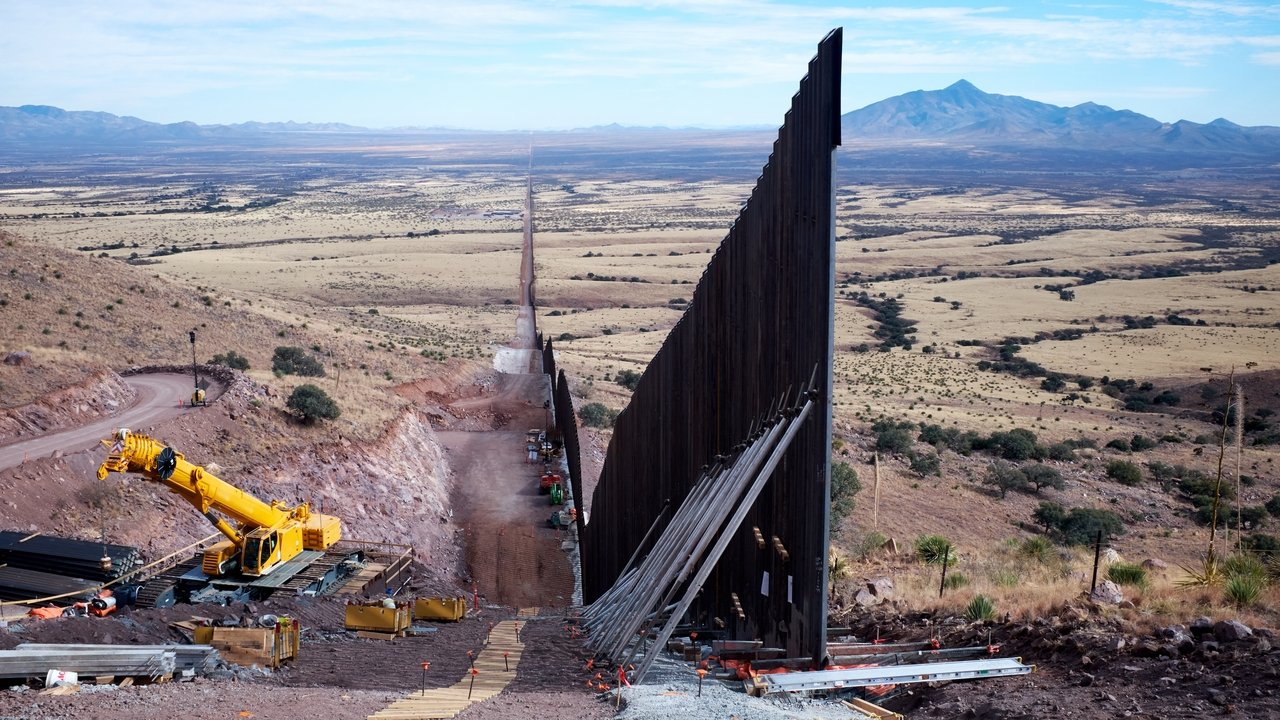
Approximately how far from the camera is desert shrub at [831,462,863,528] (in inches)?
934

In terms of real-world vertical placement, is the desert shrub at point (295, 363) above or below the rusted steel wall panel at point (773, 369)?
below

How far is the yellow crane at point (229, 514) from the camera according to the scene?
16.4 m

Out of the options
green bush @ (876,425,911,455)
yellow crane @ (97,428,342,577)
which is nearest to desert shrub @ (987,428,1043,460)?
green bush @ (876,425,911,455)

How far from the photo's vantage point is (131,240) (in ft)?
353

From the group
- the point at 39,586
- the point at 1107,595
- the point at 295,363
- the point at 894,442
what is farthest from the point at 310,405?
the point at 1107,595

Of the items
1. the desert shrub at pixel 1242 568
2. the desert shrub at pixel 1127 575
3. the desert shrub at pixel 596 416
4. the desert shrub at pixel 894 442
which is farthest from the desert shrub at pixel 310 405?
the desert shrub at pixel 1242 568

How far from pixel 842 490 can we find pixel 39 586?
1616 cm

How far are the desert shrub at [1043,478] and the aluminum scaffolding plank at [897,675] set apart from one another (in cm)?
1974

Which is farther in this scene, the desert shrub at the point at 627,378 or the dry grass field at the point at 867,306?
the desert shrub at the point at 627,378

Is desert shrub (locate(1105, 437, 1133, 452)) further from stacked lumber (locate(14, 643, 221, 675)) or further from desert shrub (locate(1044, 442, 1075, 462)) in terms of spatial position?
stacked lumber (locate(14, 643, 221, 675))

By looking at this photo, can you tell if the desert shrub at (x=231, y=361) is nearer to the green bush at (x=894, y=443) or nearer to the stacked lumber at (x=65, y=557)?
the stacked lumber at (x=65, y=557)

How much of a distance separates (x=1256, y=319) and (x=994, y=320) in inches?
597

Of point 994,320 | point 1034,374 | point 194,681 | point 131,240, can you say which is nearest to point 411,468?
point 194,681

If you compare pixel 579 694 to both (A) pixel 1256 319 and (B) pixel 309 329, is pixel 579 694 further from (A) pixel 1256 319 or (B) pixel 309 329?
(A) pixel 1256 319
